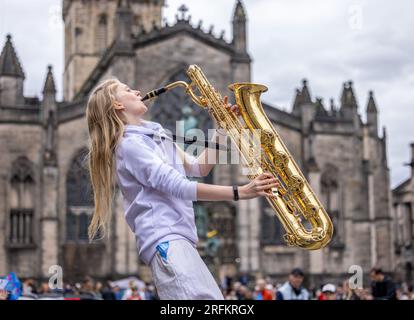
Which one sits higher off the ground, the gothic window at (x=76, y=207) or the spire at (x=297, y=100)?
the spire at (x=297, y=100)

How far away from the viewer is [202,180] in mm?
36969

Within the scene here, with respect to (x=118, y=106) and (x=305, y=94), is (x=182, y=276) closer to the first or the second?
(x=118, y=106)

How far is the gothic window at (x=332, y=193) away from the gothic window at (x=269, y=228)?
2855 millimetres

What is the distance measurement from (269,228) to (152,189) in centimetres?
3399

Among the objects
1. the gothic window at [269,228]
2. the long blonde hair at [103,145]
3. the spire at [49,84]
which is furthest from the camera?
the gothic window at [269,228]

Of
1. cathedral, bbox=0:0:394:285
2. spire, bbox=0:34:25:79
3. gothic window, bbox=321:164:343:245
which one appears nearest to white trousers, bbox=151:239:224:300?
cathedral, bbox=0:0:394:285

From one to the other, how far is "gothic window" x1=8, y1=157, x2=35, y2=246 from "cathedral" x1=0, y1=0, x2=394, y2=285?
0.04 metres

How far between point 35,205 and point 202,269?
32.1 meters

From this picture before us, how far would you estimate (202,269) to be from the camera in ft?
14.4

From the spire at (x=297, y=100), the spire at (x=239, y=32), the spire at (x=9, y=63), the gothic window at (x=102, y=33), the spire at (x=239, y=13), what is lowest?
the spire at (x=297, y=100)

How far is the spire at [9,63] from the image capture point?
37.4 m

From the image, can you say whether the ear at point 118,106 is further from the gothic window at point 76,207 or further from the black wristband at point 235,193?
the gothic window at point 76,207

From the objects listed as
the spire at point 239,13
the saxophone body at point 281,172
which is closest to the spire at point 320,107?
the spire at point 239,13

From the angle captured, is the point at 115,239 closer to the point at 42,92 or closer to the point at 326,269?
the point at 42,92
